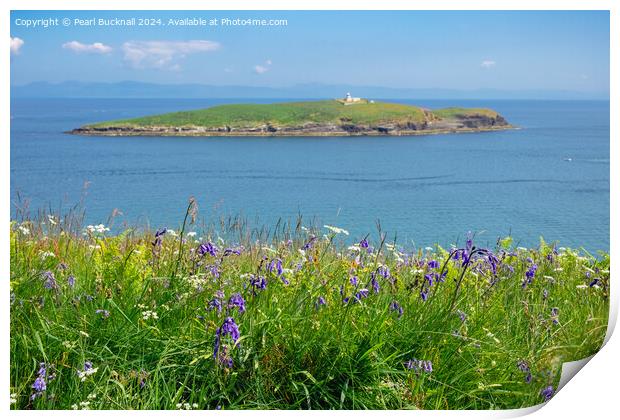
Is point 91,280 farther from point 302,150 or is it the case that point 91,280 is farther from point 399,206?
point 302,150

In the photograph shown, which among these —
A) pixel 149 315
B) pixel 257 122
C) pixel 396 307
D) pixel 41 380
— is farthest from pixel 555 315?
pixel 257 122

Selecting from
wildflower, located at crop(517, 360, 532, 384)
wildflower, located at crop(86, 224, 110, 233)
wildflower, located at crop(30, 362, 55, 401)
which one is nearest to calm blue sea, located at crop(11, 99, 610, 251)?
wildflower, located at crop(86, 224, 110, 233)

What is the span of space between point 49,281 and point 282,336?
1259mm

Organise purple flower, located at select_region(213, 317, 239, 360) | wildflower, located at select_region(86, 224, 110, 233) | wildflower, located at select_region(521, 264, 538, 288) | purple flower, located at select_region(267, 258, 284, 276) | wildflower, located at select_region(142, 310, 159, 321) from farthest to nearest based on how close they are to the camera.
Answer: wildflower, located at select_region(86, 224, 110, 233) < wildflower, located at select_region(521, 264, 538, 288) < purple flower, located at select_region(267, 258, 284, 276) < wildflower, located at select_region(142, 310, 159, 321) < purple flower, located at select_region(213, 317, 239, 360)

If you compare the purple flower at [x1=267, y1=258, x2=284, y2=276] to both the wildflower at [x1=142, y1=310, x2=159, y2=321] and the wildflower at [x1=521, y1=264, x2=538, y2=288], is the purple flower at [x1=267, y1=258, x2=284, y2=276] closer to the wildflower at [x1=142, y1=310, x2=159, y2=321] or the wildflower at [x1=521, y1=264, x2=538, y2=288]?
the wildflower at [x1=142, y1=310, x2=159, y2=321]

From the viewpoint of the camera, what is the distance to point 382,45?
160 inches

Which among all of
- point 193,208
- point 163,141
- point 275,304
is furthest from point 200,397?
point 163,141

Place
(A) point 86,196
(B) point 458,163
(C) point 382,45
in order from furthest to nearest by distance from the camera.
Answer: (B) point 458,163, (A) point 86,196, (C) point 382,45

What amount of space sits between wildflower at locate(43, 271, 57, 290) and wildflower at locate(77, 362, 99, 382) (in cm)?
53

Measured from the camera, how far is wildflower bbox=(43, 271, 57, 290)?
3.41 metres

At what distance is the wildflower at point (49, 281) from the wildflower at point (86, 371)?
20.7 inches

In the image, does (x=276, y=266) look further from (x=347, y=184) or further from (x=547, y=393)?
(x=347, y=184)

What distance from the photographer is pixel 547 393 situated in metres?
3.53

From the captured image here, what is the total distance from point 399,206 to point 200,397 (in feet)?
12.2
